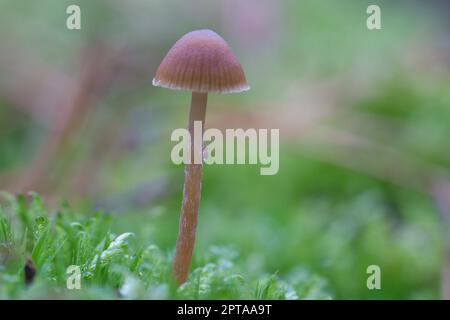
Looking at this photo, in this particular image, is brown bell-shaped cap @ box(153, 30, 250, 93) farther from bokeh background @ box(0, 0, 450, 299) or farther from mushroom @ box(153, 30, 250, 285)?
bokeh background @ box(0, 0, 450, 299)

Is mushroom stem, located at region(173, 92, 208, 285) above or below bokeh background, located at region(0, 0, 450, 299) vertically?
below

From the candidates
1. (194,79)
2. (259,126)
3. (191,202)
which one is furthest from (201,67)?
Answer: (259,126)

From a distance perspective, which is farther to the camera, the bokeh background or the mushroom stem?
the bokeh background

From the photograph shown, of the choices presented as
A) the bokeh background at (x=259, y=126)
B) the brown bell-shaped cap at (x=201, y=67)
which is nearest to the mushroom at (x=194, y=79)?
the brown bell-shaped cap at (x=201, y=67)

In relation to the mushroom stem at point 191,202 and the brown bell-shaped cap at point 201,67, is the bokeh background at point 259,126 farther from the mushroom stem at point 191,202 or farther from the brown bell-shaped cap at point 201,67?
the brown bell-shaped cap at point 201,67

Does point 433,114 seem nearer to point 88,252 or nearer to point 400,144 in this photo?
point 400,144

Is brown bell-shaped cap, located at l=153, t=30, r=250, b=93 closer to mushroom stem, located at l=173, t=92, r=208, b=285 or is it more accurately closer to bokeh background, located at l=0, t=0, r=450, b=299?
mushroom stem, located at l=173, t=92, r=208, b=285

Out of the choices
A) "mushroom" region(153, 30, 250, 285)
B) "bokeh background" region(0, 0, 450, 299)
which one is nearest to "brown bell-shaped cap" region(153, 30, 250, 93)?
"mushroom" region(153, 30, 250, 285)
